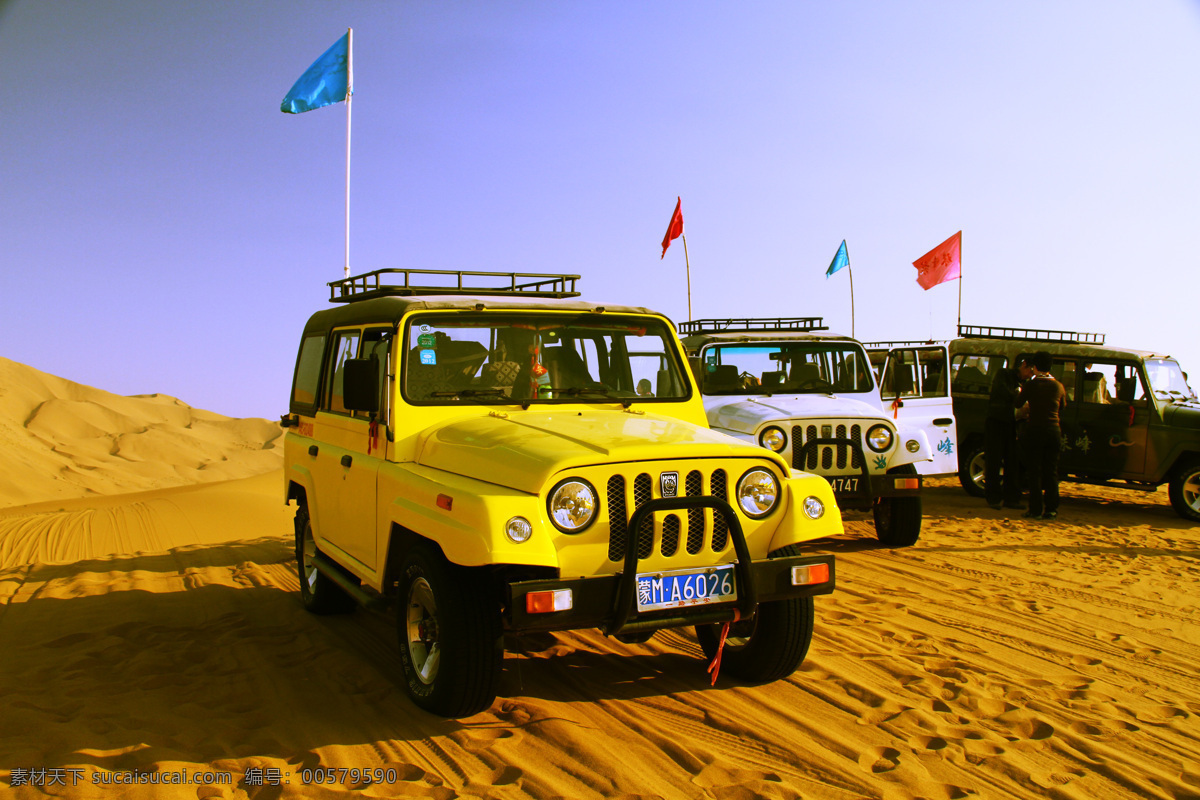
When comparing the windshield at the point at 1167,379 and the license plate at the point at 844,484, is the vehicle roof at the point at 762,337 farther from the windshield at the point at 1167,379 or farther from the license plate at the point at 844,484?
the windshield at the point at 1167,379

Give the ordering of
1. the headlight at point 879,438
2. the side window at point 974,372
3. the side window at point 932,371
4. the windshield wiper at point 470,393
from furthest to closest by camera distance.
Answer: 1. the side window at point 974,372
2. the side window at point 932,371
3. the headlight at point 879,438
4. the windshield wiper at point 470,393

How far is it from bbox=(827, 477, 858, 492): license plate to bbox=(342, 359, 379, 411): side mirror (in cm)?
481

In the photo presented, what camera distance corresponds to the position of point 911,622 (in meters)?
6.05

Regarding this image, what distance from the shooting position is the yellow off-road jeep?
388 centimetres

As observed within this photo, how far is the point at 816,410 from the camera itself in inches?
344

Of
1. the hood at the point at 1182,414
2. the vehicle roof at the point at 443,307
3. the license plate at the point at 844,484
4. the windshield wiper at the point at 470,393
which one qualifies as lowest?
the license plate at the point at 844,484

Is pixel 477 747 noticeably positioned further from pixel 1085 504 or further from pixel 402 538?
pixel 1085 504

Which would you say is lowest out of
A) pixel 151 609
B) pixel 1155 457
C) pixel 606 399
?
pixel 151 609

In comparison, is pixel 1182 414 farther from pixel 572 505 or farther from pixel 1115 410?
pixel 572 505

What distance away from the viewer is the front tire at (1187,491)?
11195mm

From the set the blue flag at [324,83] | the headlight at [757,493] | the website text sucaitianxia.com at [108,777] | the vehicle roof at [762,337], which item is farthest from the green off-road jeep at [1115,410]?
the blue flag at [324,83]

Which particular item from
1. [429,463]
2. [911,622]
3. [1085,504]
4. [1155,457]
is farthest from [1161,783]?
[1085,504]

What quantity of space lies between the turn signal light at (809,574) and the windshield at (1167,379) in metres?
9.64

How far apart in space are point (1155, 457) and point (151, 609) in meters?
11.8
